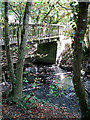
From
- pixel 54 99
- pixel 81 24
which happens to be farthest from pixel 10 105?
pixel 81 24

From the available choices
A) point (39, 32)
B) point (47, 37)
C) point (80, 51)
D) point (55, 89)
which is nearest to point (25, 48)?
point (80, 51)

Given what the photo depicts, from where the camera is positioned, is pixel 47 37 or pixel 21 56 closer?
pixel 21 56

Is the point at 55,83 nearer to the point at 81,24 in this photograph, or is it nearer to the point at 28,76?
the point at 28,76

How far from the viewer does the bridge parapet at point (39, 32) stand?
19.1 ft

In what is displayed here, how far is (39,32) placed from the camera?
8.00m

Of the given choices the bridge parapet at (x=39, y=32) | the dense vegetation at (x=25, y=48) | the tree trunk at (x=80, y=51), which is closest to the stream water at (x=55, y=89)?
the dense vegetation at (x=25, y=48)

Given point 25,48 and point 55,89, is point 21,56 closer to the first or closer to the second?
point 25,48

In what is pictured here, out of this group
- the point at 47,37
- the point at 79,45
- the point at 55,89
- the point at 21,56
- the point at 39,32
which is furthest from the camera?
the point at 47,37

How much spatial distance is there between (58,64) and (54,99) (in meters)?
6.09

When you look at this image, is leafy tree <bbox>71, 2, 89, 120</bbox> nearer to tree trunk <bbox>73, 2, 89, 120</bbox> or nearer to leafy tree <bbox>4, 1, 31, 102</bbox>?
tree trunk <bbox>73, 2, 89, 120</bbox>

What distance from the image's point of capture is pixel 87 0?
1794mm

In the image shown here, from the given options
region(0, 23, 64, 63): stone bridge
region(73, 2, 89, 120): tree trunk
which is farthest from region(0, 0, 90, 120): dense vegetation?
region(0, 23, 64, 63): stone bridge

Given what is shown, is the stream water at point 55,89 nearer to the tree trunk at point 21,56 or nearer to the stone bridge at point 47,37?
the tree trunk at point 21,56

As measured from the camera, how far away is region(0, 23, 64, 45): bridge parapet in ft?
19.1
